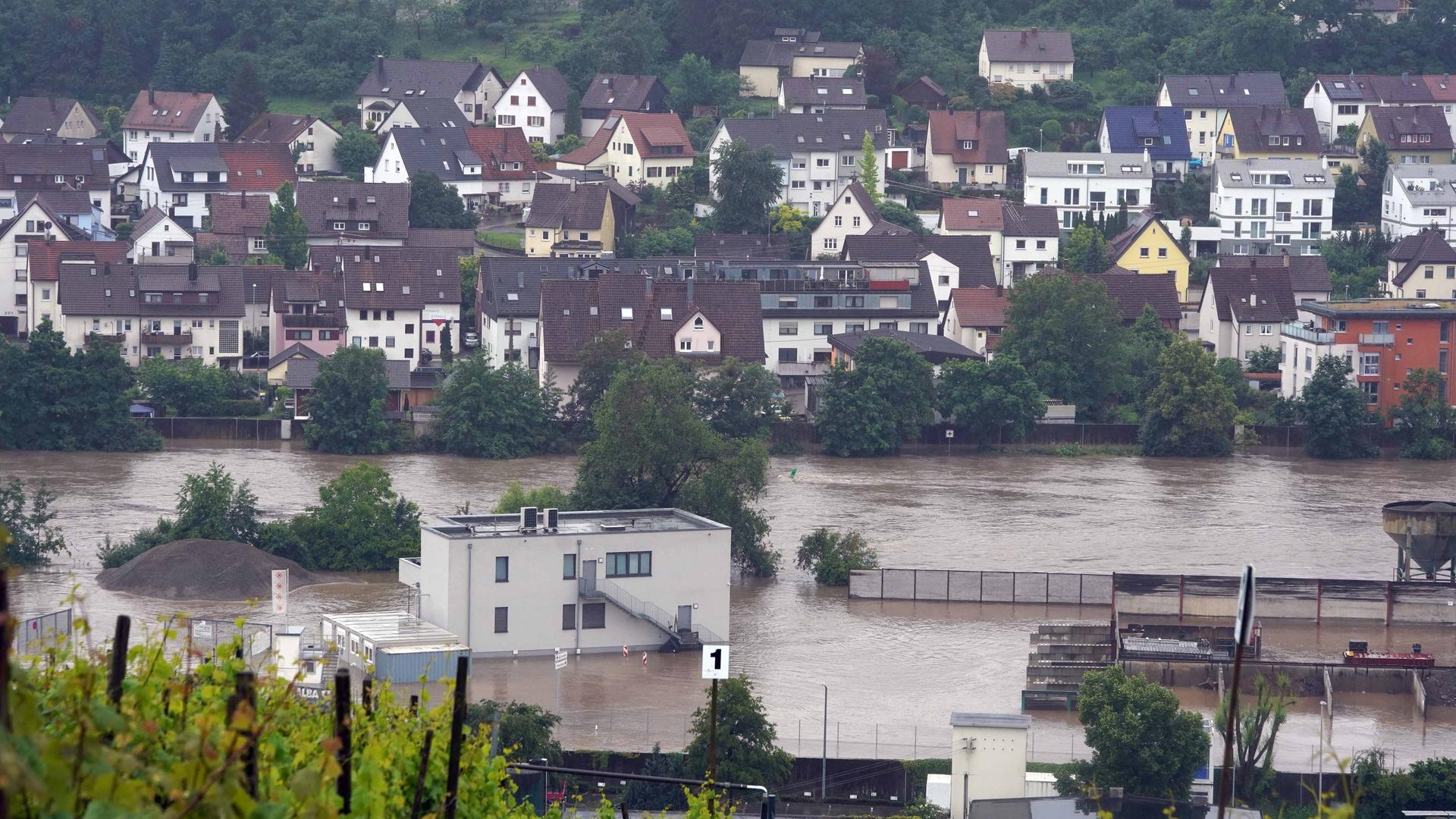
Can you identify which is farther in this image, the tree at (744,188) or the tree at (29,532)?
the tree at (744,188)

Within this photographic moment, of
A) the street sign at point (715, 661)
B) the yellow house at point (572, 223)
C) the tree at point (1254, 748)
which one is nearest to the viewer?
the street sign at point (715, 661)

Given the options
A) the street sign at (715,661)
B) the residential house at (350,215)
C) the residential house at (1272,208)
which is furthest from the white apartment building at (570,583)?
the residential house at (1272,208)

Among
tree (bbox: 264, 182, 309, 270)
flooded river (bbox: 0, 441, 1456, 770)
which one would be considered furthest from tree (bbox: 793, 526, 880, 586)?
tree (bbox: 264, 182, 309, 270)

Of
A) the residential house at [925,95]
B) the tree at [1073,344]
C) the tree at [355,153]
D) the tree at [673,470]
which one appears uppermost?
the residential house at [925,95]

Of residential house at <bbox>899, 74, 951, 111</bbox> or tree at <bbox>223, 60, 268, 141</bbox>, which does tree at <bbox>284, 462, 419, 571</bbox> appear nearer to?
tree at <bbox>223, 60, 268, 141</bbox>

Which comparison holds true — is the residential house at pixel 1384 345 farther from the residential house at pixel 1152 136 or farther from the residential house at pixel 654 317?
the residential house at pixel 1152 136
